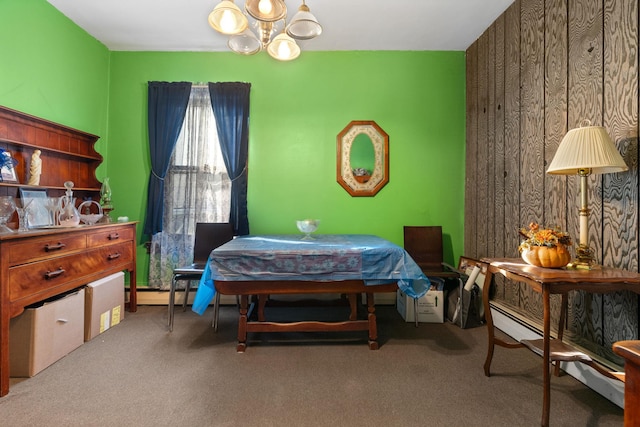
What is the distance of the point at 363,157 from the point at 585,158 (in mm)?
2217

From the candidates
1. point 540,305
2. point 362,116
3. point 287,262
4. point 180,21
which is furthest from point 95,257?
point 540,305

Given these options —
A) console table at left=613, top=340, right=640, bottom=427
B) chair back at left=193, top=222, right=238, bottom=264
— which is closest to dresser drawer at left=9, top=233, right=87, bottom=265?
chair back at left=193, top=222, right=238, bottom=264

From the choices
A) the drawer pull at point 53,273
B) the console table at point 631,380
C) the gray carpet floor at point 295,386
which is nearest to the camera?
the console table at point 631,380

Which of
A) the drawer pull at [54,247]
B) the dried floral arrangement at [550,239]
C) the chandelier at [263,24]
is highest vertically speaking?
the chandelier at [263,24]

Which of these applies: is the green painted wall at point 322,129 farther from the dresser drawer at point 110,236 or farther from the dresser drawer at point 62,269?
the dresser drawer at point 62,269

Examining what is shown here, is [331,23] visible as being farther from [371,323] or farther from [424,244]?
[371,323]

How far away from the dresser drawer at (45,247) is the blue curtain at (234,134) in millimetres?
1431

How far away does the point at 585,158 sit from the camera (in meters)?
1.64

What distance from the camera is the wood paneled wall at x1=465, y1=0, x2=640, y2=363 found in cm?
180

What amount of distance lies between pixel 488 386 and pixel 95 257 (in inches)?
127

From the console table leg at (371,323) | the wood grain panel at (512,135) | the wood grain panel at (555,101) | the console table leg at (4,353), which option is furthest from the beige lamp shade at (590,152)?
Answer: the console table leg at (4,353)

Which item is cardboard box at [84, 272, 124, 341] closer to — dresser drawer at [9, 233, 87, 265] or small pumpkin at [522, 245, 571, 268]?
dresser drawer at [9, 233, 87, 265]

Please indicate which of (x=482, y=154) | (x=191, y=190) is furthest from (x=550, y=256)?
(x=191, y=190)

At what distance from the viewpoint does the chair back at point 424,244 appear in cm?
342
